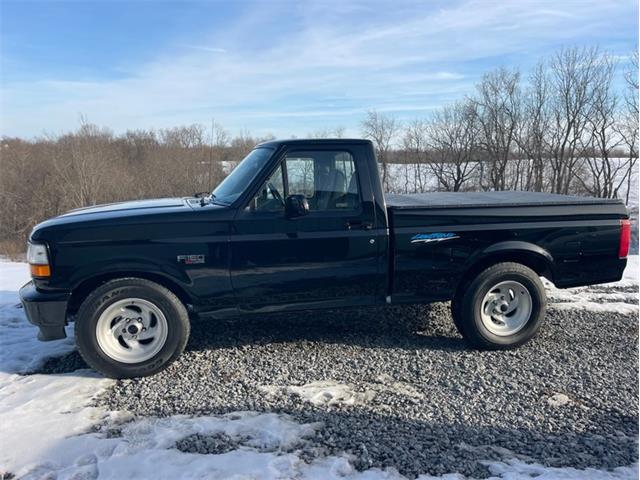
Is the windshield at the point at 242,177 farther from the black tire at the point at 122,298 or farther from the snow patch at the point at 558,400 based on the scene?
the snow patch at the point at 558,400

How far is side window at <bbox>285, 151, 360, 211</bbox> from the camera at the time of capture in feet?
14.8

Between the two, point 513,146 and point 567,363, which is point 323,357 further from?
point 513,146

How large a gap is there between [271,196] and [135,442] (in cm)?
228

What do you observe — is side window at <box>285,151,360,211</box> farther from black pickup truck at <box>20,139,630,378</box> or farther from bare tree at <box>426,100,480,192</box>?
bare tree at <box>426,100,480,192</box>

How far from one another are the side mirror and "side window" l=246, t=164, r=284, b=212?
0.09 meters

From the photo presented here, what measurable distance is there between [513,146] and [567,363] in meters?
37.9

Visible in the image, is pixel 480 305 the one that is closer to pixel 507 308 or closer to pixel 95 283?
pixel 507 308

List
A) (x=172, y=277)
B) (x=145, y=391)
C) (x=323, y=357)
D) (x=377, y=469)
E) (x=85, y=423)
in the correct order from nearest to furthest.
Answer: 1. (x=377, y=469)
2. (x=85, y=423)
3. (x=145, y=391)
4. (x=172, y=277)
5. (x=323, y=357)

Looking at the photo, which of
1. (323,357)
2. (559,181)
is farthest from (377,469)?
(559,181)

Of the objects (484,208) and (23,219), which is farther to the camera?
(23,219)

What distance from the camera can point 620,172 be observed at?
3938 cm

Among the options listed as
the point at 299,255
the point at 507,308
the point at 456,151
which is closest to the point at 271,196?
the point at 299,255

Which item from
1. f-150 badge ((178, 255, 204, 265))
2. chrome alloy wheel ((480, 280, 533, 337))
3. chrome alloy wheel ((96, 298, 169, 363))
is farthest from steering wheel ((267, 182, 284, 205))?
chrome alloy wheel ((480, 280, 533, 337))

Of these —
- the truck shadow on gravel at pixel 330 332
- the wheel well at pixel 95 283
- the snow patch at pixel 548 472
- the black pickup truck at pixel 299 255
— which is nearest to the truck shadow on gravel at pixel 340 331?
the truck shadow on gravel at pixel 330 332
